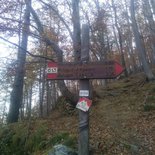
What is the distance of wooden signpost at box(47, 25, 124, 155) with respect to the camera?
4832mm

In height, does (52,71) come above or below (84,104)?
above

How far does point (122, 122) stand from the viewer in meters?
8.62

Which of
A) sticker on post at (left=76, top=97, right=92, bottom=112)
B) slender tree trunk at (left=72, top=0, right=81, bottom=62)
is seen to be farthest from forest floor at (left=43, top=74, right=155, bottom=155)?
slender tree trunk at (left=72, top=0, right=81, bottom=62)

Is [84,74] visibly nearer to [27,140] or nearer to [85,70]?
[85,70]

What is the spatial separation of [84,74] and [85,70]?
90 mm

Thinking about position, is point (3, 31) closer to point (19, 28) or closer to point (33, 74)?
point (19, 28)

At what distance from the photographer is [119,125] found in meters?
8.29

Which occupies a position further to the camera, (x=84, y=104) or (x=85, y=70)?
(x=85, y=70)

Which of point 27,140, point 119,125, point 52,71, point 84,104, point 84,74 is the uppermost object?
point 52,71

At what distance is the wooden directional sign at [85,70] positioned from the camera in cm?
486

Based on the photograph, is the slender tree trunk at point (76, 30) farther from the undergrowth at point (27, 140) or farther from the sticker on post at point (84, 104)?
the sticker on post at point (84, 104)

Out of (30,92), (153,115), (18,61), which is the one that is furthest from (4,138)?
(30,92)

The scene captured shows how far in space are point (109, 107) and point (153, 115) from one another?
2.82 m

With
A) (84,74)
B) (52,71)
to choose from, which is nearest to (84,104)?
(84,74)
